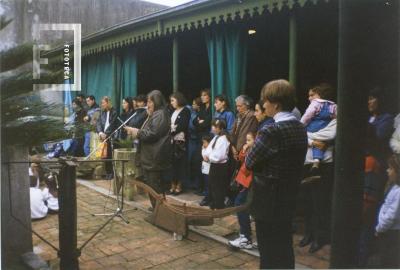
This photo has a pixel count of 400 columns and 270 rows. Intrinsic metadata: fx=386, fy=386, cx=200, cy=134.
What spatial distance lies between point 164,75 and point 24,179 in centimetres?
556

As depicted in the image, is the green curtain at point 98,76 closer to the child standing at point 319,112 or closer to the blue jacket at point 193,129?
the blue jacket at point 193,129

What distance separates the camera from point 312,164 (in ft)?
12.5

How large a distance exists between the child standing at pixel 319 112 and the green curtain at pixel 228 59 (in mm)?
1524

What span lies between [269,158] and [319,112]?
4.98ft

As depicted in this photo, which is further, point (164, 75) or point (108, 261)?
point (164, 75)

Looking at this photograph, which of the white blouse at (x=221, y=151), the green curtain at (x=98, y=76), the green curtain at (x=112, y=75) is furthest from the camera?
the green curtain at (x=98, y=76)

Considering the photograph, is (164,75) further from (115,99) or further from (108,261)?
(108,261)

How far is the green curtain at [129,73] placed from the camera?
716cm

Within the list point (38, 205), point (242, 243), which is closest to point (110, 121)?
point (38, 205)

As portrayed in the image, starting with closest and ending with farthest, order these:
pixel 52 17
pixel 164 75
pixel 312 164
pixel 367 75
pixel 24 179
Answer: pixel 367 75 < pixel 52 17 < pixel 24 179 < pixel 312 164 < pixel 164 75

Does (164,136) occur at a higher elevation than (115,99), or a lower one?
lower

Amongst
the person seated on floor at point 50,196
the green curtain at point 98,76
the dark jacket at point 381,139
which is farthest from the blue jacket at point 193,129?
the dark jacket at point 381,139

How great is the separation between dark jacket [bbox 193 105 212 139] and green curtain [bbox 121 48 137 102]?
2081mm

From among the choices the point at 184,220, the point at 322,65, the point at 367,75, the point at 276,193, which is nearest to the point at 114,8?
the point at 322,65
